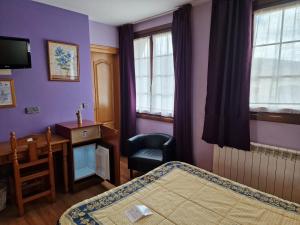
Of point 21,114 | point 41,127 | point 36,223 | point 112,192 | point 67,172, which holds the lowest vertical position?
point 36,223

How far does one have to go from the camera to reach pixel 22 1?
2500 mm

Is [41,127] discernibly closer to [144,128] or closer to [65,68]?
[65,68]

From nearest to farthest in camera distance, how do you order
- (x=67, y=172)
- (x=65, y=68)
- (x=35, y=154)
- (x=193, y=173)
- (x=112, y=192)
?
(x=112, y=192) → (x=193, y=173) → (x=35, y=154) → (x=67, y=172) → (x=65, y=68)

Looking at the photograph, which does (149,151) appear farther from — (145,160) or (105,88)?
(105,88)

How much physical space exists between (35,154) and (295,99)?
9.54 feet

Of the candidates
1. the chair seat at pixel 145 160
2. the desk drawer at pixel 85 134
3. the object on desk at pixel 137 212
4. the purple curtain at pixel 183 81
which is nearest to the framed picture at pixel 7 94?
the desk drawer at pixel 85 134

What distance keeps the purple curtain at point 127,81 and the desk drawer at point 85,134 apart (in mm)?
1066

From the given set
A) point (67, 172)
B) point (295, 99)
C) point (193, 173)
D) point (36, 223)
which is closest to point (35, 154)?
point (67, 172)

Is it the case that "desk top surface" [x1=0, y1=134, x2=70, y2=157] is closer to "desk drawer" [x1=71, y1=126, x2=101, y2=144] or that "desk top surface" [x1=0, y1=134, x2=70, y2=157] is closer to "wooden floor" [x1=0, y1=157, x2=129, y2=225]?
"desk drawer" [x1=71, y1=126, x2=101, y2=144]

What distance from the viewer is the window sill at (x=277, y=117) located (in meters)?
2.04

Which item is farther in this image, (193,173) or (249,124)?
(249,124)

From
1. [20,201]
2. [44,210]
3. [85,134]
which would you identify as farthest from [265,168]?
[20,201]

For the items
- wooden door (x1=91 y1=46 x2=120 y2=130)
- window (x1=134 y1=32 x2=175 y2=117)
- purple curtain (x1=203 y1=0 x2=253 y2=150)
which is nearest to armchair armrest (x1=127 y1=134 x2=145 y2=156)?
window (x1=134 y1=32 x2=175 y2=117)

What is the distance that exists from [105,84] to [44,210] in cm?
230
